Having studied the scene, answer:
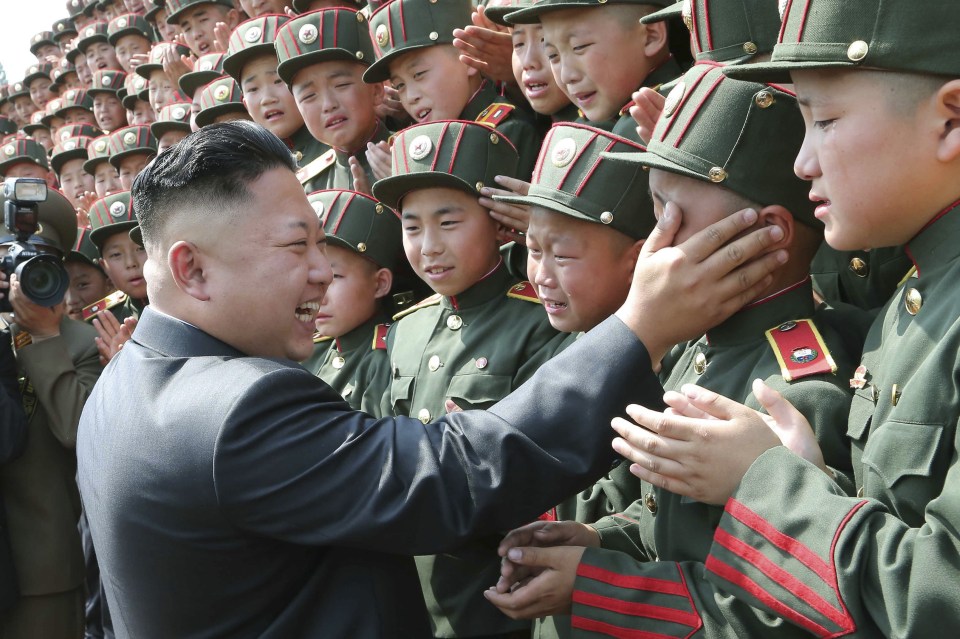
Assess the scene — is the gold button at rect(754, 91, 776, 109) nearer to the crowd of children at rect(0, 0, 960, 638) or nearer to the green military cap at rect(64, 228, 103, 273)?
the crowd of children at rect(0, 0, 960, 638)

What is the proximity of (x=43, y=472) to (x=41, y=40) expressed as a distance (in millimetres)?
15428

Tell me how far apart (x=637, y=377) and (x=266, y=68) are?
175 inches

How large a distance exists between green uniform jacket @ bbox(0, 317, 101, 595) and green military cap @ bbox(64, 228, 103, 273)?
1951 millimetres

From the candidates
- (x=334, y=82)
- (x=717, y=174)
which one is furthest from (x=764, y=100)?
(x=334, y=82)

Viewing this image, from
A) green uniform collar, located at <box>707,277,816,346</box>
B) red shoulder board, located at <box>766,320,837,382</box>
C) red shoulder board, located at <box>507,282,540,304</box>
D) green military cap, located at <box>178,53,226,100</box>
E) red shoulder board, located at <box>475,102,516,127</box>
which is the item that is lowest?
red shoulder board, located at <box>507,282,540,304</box>

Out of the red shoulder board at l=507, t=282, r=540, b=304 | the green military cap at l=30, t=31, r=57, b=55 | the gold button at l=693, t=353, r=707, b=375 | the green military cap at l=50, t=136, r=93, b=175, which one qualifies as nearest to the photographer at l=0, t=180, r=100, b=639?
the red shoulder board at l=507, t=282, r=540, b=304

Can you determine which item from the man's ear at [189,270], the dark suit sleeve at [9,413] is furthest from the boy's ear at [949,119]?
the dark suit sleeve at [9,413]

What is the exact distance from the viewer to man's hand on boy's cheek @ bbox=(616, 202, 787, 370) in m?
2.00

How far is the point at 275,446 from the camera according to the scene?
6.15ft

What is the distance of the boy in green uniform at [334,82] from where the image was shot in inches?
195

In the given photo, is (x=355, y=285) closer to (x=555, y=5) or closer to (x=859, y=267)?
(x=555, y=5)

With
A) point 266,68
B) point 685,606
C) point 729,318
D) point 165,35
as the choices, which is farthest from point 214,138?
point 165,35

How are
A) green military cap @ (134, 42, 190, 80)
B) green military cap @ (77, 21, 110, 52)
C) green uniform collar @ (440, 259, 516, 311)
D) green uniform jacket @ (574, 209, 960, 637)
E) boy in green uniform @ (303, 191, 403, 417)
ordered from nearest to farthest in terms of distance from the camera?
green uniform jacket @ (574, 209, 960, 637)
green uniform collar @ (440, 259, 516, 311)
boy in green uniform @ (303, 191, 403, 417)
green military cap @ (134, 42, 190, 80)
green military cap @ (77, 21, 110, 52)

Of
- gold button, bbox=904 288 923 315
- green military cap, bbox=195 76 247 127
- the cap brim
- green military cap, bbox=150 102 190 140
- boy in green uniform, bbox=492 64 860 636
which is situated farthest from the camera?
green military cap, bbox=150 102 190 140
